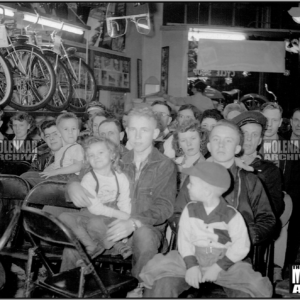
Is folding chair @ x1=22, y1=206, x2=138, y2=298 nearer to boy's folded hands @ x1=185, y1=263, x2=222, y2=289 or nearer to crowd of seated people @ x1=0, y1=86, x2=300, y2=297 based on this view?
crowd of seated people @ x1=0, y1=86, x2=300, y2=297

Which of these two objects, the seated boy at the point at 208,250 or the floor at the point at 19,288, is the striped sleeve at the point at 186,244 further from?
the floor at the point at 19,288

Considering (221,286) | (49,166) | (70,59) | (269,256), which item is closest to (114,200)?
(221,286)

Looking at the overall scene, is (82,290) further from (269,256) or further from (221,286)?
(269,256)

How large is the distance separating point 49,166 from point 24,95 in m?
2.59

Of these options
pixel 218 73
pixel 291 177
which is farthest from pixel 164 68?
pixel 291 177

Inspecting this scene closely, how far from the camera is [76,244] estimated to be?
2391mm

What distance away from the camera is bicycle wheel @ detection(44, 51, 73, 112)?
7242 millimetres

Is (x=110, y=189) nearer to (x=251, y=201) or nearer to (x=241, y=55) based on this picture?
(x=251, y=201)

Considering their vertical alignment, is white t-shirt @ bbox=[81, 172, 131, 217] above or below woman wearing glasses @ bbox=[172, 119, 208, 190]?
below

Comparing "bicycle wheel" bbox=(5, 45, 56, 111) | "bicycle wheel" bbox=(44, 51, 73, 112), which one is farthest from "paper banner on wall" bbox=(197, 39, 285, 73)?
"bicycle wheel" bbox=(5, 45, 56, 111)

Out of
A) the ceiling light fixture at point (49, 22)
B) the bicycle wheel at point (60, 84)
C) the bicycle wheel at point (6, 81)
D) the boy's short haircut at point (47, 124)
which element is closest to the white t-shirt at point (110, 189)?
the boy's short haircut at point (47, 124)

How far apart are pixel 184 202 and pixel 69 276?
986mm

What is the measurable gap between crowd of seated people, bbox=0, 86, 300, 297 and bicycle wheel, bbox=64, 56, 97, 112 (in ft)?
11.9

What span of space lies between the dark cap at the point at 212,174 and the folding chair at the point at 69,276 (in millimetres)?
866
